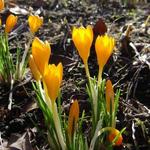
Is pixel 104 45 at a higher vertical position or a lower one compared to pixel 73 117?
higher

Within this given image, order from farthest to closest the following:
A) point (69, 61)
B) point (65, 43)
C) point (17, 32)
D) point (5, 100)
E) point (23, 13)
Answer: point (23, 13), point (17, 32), point (65, 43), point (69, 61), point (5, 100)

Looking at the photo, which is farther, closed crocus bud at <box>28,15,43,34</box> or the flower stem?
closed crocus bud at <box>28,15,43,34</box>

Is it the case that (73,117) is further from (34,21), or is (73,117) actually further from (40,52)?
(34,21)

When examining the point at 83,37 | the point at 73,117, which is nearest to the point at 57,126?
the point at 73,117

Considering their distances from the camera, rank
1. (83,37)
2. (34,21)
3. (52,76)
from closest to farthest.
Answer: (52,76) < (83,37) < (34,21)

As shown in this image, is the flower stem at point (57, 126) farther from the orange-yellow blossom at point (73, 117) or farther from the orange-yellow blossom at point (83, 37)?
the orange-yellow blossom at point (83, 37)

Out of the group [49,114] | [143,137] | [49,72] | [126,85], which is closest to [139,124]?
[143,137]

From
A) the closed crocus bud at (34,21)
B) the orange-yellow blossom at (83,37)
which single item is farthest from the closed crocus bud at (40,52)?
the closed crocus bud at (34,21)

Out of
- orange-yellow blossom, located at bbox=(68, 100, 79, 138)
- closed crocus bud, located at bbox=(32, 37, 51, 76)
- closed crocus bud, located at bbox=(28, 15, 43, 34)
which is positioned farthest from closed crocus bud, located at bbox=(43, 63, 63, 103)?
closed crocus bud, located at bbox=(28, 15, 43, 34)

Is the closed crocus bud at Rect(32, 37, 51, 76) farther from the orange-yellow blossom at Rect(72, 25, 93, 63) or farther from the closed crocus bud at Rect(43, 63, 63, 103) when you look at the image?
the orange-yellow blossom at Rect(72, 25, 93, 63)

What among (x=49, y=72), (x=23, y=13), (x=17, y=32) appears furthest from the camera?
(x=23, y=13)

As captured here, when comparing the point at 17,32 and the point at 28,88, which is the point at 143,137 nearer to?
the point at 28,88
